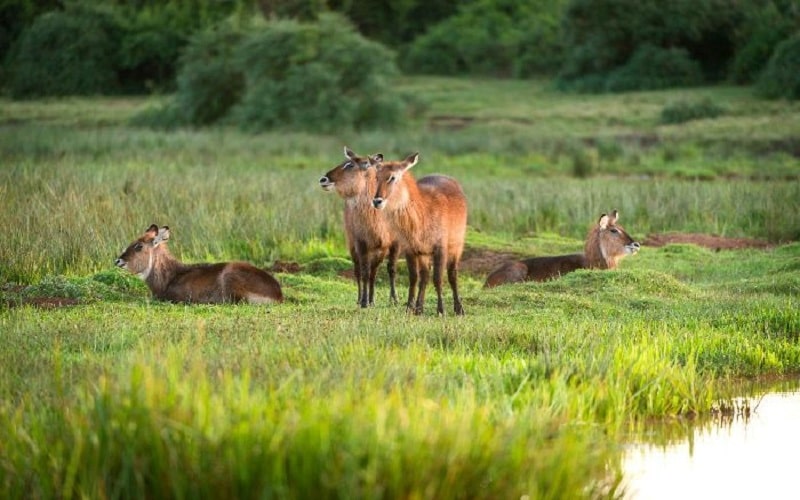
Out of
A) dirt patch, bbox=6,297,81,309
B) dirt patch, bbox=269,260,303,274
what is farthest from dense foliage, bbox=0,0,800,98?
dirt patch, bbox=6,297,81,309

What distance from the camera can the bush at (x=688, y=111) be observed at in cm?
3175

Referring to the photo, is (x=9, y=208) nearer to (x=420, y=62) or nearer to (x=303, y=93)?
(x=303, y=93)

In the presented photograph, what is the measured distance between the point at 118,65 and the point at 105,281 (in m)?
39.0

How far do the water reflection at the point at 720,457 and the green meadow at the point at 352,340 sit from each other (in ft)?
0.64

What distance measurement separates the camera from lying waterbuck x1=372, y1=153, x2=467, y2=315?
9.53 metres

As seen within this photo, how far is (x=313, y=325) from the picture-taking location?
877 cm

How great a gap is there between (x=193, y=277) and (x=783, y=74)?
2756 cm

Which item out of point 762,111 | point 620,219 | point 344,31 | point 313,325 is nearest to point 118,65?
point 344,31

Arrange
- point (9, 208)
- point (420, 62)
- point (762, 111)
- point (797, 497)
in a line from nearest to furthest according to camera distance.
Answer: point (797, 497) < point (9, 208) < point (762, 111) < point (420, 62)

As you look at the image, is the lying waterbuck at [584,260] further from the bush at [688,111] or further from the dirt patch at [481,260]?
the bush at [688,111]

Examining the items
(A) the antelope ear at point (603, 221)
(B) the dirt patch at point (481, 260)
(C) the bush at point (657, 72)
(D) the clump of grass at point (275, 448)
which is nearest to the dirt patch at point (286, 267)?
(B) the dirt patch at point (481, 260)

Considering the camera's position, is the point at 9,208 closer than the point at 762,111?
Yes

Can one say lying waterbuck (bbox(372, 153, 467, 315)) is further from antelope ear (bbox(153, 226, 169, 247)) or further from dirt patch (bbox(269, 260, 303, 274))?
dirt patch (bbox(269, 260, 303, 274))

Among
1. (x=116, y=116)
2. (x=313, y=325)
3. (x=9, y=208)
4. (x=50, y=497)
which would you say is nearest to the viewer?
(x=50, y=497)
